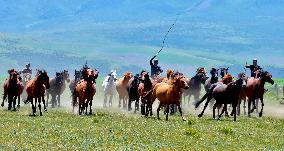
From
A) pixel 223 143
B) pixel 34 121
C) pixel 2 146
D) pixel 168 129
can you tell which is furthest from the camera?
pixel 34 121

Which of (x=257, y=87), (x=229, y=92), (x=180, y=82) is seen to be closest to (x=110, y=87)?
(x=257, y=87)

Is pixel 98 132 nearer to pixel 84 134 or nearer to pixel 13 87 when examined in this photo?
pixel 84 134

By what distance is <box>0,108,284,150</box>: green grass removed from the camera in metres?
24.4

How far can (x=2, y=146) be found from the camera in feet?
76.9

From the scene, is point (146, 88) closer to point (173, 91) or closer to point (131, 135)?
point (173, 91)

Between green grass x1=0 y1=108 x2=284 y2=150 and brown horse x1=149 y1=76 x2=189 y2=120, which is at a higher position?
brown horse x1=149 y1=76 x2=189 y2=120

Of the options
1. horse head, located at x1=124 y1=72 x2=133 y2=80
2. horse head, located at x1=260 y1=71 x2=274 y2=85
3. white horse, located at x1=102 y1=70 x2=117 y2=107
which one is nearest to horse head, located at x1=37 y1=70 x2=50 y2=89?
horse head, located at x1=124 y1=72 x2=133 y2=80

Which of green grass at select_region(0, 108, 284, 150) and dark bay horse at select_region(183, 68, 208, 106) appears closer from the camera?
green grass at select_region(0, 108, 284, 150)

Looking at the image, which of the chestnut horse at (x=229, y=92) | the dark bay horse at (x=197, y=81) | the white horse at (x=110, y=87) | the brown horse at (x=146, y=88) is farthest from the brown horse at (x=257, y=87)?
the white horse at (x=110, y=87)

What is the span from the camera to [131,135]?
27609 millimetres

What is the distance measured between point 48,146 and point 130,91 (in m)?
22.8

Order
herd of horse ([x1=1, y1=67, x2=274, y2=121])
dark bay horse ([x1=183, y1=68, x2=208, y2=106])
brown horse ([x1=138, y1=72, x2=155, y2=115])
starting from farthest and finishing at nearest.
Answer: dark bay horse ([x1=183, y1=68, x2=208, y2=106]), brown horse ([x1=138, y1=72, x2=155, y2=115]), herd of horse ([x1=1, y1=67, x2=274, y2=121])

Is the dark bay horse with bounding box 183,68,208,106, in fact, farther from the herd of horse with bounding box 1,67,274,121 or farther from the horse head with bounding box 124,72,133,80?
the horse head with bounding box 124,72,133,80

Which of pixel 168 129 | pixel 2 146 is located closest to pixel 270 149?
pixel 168 129
